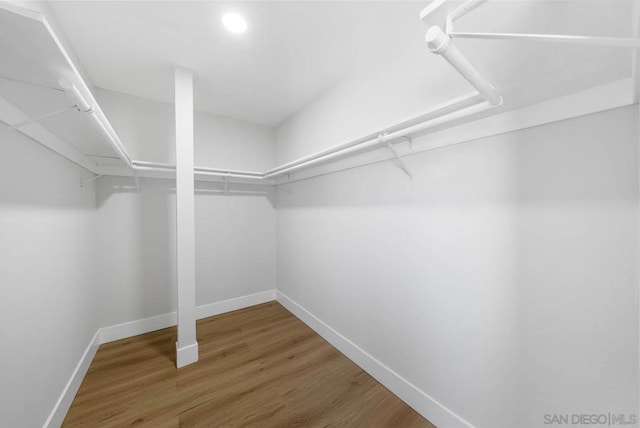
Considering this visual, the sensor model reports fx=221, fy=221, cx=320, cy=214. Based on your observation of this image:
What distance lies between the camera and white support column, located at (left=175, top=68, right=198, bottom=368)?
5.52ft

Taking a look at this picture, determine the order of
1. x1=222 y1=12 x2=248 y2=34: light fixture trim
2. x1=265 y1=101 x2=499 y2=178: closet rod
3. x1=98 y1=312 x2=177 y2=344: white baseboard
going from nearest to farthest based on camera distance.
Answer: x1=265 y1=101 x2=499 y2=178: closet rod, x1=222 y1=12 x2=248 y2=34: light fixture trim, x1=98 y1=312 x2=177 y2=344: white baseboard

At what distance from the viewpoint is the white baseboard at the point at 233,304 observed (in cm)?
242

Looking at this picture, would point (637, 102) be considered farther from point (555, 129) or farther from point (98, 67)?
point (98, 67)

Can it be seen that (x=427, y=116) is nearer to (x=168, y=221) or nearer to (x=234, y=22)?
(x=234, y=22)

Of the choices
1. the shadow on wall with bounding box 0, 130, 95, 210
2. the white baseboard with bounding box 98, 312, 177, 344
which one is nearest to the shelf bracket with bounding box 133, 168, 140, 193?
the shadow on wall with bounding box 0, 130, 95, 210

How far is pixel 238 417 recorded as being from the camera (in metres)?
1.29

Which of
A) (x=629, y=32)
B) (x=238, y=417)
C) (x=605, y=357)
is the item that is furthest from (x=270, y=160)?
(x=605, y=357)

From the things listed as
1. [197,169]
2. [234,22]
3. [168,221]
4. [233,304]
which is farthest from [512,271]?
[168,221]

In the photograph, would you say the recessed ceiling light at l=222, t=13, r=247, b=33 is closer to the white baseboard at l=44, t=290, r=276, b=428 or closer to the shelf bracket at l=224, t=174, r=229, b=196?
the shelf bracket at l=224, t=174, r=229, b=196

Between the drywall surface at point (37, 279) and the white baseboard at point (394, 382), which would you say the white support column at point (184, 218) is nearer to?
the drywall surface at point (37, 279)

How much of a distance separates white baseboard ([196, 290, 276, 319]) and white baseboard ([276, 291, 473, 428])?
83cm

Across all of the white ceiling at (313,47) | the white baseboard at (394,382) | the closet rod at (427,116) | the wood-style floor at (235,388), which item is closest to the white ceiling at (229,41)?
the white ceiling at (313,47)

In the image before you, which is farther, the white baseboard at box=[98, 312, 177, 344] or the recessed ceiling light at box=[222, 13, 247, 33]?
the white baseboard at box=[98, 312, 177, 344]

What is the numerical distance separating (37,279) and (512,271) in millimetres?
2214
